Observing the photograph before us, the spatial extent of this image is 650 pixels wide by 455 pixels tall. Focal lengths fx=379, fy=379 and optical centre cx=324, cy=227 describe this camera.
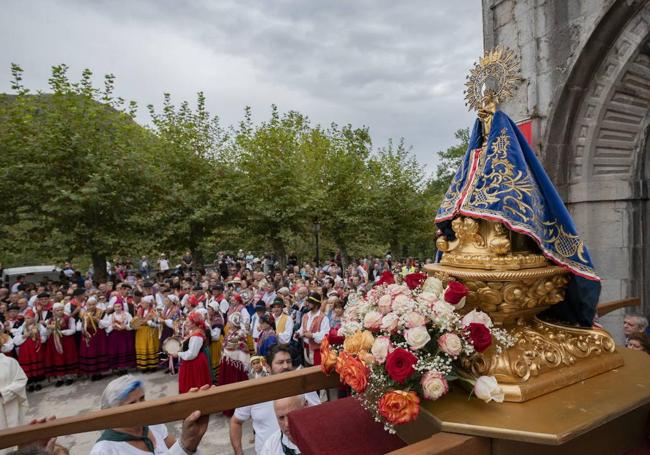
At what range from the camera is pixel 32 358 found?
9.15 meters

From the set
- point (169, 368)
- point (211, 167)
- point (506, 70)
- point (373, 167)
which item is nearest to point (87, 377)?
→ point (169, 368)

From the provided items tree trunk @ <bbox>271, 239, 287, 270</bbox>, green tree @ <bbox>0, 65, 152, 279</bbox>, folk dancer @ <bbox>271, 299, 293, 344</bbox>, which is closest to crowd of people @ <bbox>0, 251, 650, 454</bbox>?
folk dancer @ <bbox>271, 299, 293, 344</bbox>

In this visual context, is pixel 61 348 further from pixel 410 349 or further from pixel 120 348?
pixel 410 349

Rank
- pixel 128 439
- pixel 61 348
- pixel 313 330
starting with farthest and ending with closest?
pixel 61 348
pixel 313 330
pixel 128 439

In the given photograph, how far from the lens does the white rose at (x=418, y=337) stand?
200 cm

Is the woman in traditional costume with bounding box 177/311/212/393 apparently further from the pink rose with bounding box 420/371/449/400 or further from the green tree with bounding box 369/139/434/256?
the green tree with bounding box 369/139/434/256

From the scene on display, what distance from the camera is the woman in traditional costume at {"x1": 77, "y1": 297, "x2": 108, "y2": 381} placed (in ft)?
31.6

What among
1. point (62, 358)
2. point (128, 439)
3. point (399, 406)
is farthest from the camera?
point (62, 358)

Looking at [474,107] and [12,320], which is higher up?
[474,107]

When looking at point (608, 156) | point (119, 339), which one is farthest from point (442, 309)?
point (119, 339)

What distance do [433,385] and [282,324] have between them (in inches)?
260

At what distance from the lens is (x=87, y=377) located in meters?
10.0

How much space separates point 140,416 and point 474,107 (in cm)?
288

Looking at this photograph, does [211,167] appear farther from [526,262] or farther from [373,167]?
[526,262]
